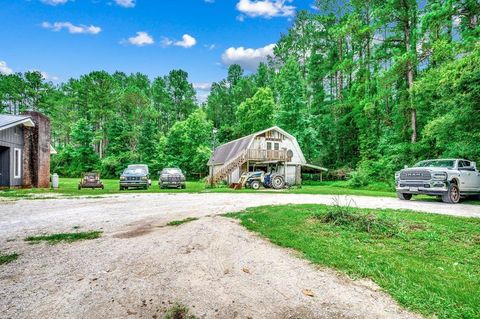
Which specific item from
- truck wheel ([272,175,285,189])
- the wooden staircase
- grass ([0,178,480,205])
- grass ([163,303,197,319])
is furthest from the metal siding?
grass ([163,303,197,319])

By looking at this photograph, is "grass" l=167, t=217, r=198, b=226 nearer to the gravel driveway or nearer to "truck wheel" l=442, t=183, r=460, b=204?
the gravel driveway

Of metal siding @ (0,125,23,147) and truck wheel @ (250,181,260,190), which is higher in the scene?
metal siding @ (0,125,23,147)

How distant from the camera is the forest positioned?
16812mm

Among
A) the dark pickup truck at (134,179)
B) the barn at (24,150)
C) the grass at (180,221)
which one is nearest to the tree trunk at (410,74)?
the grass at (180,221)

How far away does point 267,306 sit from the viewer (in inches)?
119

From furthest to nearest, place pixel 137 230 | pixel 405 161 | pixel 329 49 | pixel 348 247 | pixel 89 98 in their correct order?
pixel 89 98, pixel 329 49, pixel 405 161, pixel 137 230, pixel 348 247

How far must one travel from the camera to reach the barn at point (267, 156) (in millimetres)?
28219

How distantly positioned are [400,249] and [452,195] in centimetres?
950

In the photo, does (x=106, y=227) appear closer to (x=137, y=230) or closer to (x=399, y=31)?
(x=137, y=230)

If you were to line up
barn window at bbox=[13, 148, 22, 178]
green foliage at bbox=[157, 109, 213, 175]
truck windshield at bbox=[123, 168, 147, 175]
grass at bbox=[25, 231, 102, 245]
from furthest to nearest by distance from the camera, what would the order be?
green foliage at bbox=[157, 109, 213, 175], truck windshield at bbox=[123, 168, 147, 175], barn window at bbox=[13, 148, 22, 178], grass at bbox=[25, 231, 102, 245]

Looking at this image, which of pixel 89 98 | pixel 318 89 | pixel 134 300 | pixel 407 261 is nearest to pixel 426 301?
pixel 407 261

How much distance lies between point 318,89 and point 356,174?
765 inches

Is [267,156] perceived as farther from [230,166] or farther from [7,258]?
[7,258]

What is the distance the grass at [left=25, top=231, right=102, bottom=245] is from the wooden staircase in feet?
61.2
